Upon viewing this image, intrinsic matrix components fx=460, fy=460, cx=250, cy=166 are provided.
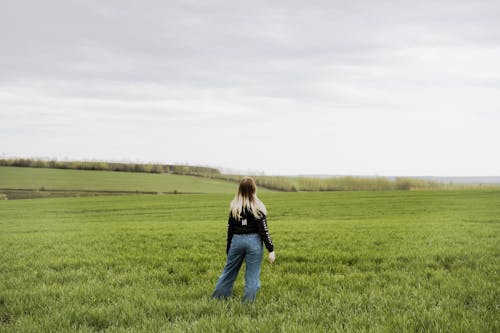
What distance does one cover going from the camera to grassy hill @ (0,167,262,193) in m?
72.4

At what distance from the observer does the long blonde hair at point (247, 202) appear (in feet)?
23.1

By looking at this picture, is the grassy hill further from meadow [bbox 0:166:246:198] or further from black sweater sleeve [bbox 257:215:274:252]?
black sweater sleeve [bbox 257:215:274:252]

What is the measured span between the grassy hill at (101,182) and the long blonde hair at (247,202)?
67.3 metres

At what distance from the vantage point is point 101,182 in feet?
257

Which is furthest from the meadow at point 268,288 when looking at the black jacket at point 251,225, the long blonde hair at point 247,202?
the long blonde hair at point 247,202

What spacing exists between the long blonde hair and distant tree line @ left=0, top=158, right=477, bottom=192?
6313 centimetres

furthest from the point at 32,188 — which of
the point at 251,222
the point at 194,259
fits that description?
the point at 251,222

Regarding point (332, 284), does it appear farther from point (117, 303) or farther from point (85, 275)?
point (85, 275)

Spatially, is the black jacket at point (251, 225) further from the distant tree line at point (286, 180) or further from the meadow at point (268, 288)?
the distant tree line at point (286, 180)

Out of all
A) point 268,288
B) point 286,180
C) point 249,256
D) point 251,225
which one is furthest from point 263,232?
point 286,180

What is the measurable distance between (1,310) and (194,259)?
4.80 metres

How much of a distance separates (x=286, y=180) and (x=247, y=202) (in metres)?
71.9

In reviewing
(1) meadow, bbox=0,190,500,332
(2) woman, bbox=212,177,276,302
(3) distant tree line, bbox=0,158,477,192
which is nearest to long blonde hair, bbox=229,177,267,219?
(2) woman, bbox=212,177,276,302

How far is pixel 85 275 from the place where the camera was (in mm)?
9617
